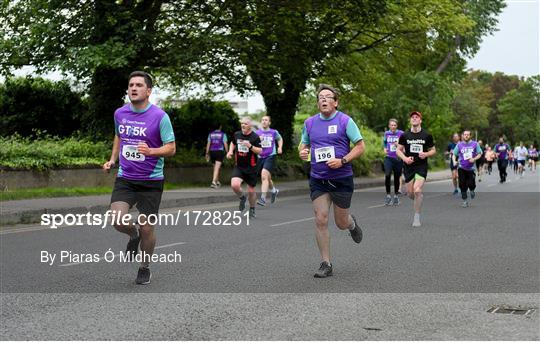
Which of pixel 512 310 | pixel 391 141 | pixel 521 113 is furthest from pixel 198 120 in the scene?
pixel 521 113

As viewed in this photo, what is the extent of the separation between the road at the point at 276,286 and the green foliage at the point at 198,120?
48.6 ft

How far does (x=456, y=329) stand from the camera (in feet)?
19.1

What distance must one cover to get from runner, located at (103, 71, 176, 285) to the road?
622 mm

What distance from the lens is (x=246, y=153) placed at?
1583 cm

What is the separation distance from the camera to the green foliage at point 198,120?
2830cm

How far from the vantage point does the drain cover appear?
21.2ft

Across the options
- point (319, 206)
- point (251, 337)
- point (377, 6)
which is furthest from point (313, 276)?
point (377, 6)

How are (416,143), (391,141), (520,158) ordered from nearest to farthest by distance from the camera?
(416,143), (391,141), (520,158)

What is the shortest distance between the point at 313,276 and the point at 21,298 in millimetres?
2868

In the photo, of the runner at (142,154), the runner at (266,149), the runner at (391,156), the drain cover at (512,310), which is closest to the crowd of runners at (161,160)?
the runner at (142,154)

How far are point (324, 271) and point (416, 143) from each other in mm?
6702

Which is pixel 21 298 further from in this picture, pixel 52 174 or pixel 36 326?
pixel 52 174

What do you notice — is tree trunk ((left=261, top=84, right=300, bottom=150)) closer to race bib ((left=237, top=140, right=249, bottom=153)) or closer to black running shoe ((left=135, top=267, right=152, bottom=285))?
race bib ((left=237, top=140, right=249, bottom=153))

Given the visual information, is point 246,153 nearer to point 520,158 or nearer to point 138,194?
point 138,194
